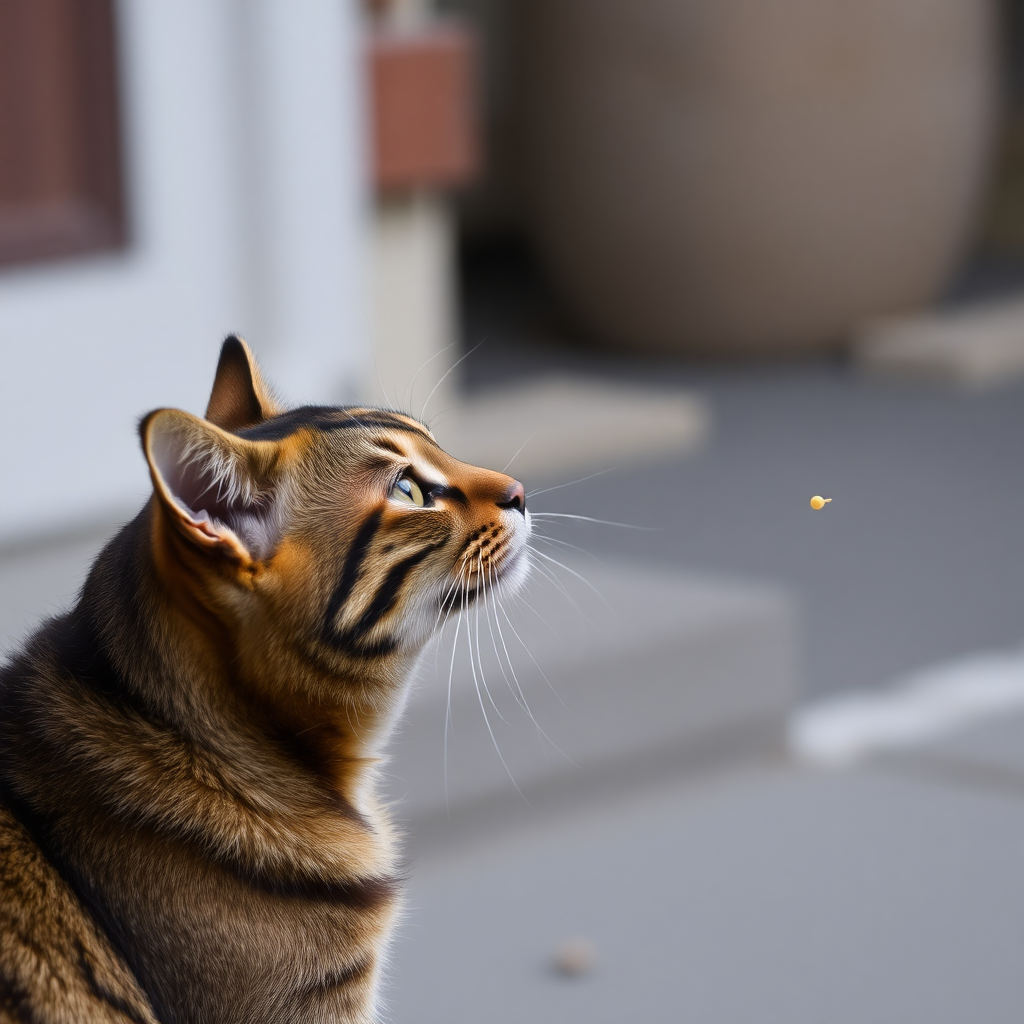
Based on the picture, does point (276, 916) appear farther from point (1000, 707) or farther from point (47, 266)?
point (47, 266)

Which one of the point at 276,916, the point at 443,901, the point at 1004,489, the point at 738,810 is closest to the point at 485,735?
the point at 443,901

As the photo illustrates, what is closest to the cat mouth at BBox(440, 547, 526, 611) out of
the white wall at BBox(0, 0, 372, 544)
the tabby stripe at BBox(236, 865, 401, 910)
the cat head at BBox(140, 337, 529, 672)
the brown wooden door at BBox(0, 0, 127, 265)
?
the cat head at BBox(140, 337, 529, 672)

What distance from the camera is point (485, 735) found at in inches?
137

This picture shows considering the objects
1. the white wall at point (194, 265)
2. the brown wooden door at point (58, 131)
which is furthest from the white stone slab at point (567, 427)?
the brown wooden door at point (58, 131)

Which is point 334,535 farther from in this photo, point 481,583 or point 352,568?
point 481,583

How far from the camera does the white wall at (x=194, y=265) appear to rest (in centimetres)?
436

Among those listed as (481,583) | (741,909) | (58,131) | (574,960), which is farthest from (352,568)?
(58,131)

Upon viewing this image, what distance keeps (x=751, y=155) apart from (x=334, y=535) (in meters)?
5.57

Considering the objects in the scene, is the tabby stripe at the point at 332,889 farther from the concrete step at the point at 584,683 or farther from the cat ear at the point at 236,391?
the concrete step at the point at 584,683

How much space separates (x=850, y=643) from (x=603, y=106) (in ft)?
10.8

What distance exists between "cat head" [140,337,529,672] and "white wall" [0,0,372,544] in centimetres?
242

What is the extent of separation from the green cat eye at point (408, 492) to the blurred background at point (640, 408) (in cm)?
24

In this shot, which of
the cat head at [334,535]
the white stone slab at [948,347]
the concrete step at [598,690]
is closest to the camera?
the cat head at [334,535]

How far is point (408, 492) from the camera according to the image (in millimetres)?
1979
